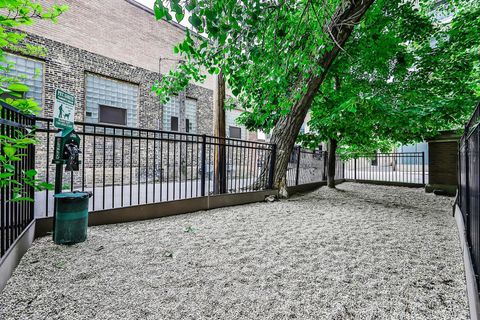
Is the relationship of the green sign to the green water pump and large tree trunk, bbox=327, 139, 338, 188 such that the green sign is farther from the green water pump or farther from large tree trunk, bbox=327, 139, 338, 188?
large tree trunk, bbox=327, 139, 338, 188

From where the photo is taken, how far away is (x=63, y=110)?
2881 mm

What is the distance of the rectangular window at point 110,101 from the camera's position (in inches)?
370

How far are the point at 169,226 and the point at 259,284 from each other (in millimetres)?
2403

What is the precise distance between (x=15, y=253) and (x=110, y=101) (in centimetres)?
903

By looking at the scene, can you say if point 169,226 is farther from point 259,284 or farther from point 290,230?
point 259,284

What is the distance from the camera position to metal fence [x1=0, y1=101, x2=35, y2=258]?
2000 millimetres

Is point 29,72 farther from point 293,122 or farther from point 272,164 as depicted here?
point 293,122

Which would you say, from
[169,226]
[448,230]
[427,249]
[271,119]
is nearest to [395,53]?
[271,119]

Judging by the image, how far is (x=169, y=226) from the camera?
13.4ft

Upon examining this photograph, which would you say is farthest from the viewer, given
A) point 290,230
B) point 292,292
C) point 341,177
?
point 341,177

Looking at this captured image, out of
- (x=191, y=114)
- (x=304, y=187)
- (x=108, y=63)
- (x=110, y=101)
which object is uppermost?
(x=108, y=63)

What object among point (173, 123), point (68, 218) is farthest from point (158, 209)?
point (173, 123)

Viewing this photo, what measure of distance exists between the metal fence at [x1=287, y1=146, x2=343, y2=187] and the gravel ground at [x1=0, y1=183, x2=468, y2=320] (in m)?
5.05

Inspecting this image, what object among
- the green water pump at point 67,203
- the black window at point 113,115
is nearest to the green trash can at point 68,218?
the green water pump at point 67,203
